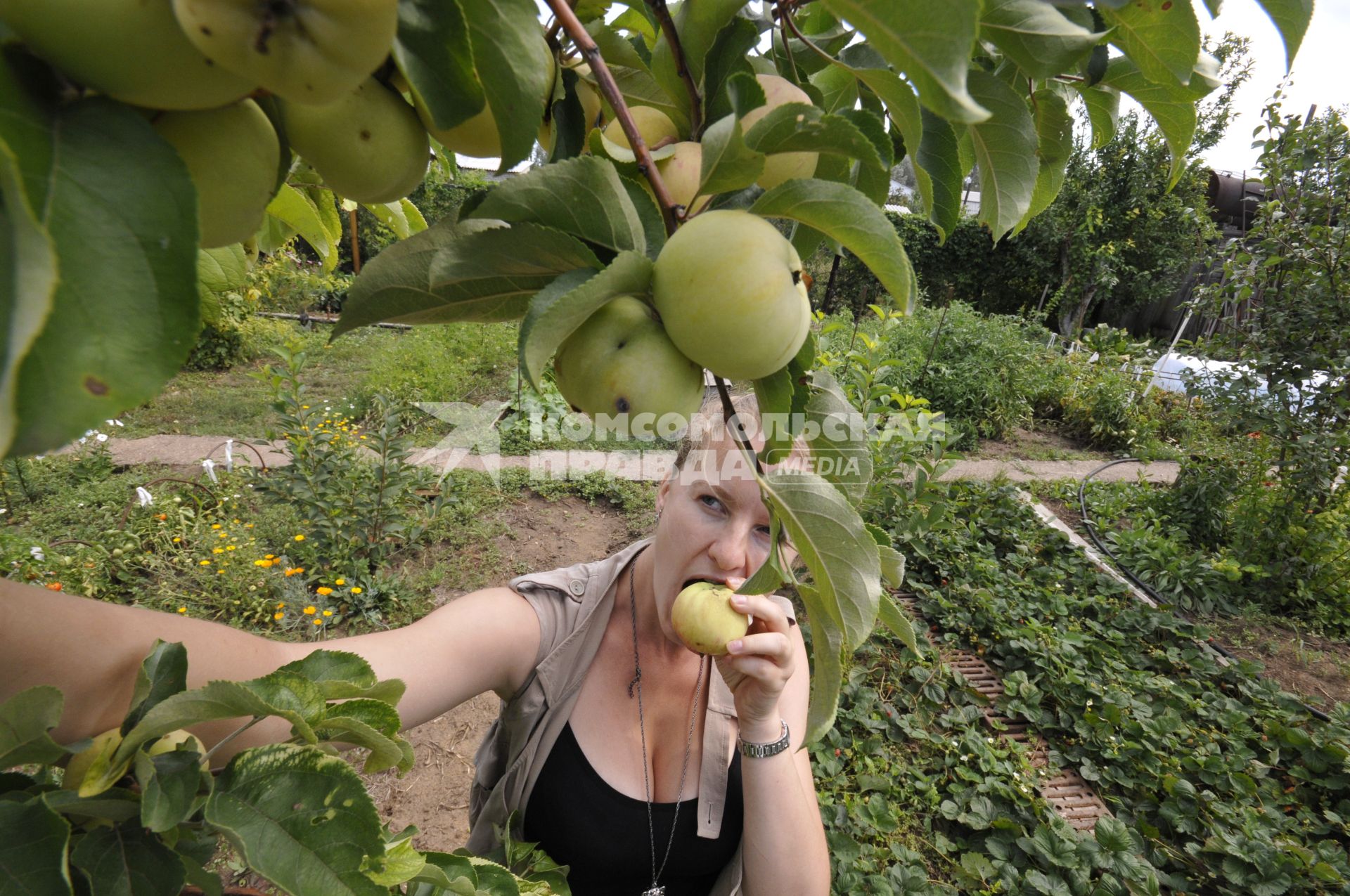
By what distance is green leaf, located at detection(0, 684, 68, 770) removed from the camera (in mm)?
430

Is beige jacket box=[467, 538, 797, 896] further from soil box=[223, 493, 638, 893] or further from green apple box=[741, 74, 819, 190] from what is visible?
green apple box=[741, 74, 819, 190]

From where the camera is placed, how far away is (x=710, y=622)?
49.4 inches

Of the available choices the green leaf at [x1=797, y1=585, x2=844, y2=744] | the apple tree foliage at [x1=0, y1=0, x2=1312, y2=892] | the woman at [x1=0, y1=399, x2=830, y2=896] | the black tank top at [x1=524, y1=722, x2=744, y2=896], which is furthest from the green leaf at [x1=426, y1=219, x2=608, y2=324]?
the black tank top at [x1=524, y1=722, x2=744, y2=896]

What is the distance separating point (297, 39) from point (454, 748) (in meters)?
2.98

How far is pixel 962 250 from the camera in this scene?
12117 millimetres

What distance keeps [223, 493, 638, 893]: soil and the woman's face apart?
0.80 metres

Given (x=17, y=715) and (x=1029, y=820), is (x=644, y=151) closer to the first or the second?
(x=17, y=715)

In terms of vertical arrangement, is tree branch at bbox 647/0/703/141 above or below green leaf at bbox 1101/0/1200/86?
below

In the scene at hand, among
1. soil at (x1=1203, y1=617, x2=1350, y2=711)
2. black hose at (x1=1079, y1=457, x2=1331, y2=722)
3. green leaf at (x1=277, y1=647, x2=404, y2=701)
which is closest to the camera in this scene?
green leaf at (x1=277, y1=647, x2=404, y2=701)

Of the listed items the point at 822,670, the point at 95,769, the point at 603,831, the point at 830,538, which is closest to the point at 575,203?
the point at 830,538

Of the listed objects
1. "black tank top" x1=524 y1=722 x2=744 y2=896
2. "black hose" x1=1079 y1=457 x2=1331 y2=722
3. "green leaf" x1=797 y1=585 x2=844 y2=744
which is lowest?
"black hose" x1=1079 y1=457 x2=1331 y2=722

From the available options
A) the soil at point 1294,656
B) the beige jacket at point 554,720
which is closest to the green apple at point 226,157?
the beige jacket at point 554,720

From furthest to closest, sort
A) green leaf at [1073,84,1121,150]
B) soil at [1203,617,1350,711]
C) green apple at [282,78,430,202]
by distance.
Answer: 1. soil at [1203,617,1350,711]
2. green leaf at [1073,84,1121,150]
3. green apple at [282,78,430,202]

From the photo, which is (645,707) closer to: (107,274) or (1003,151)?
(1003,151)
